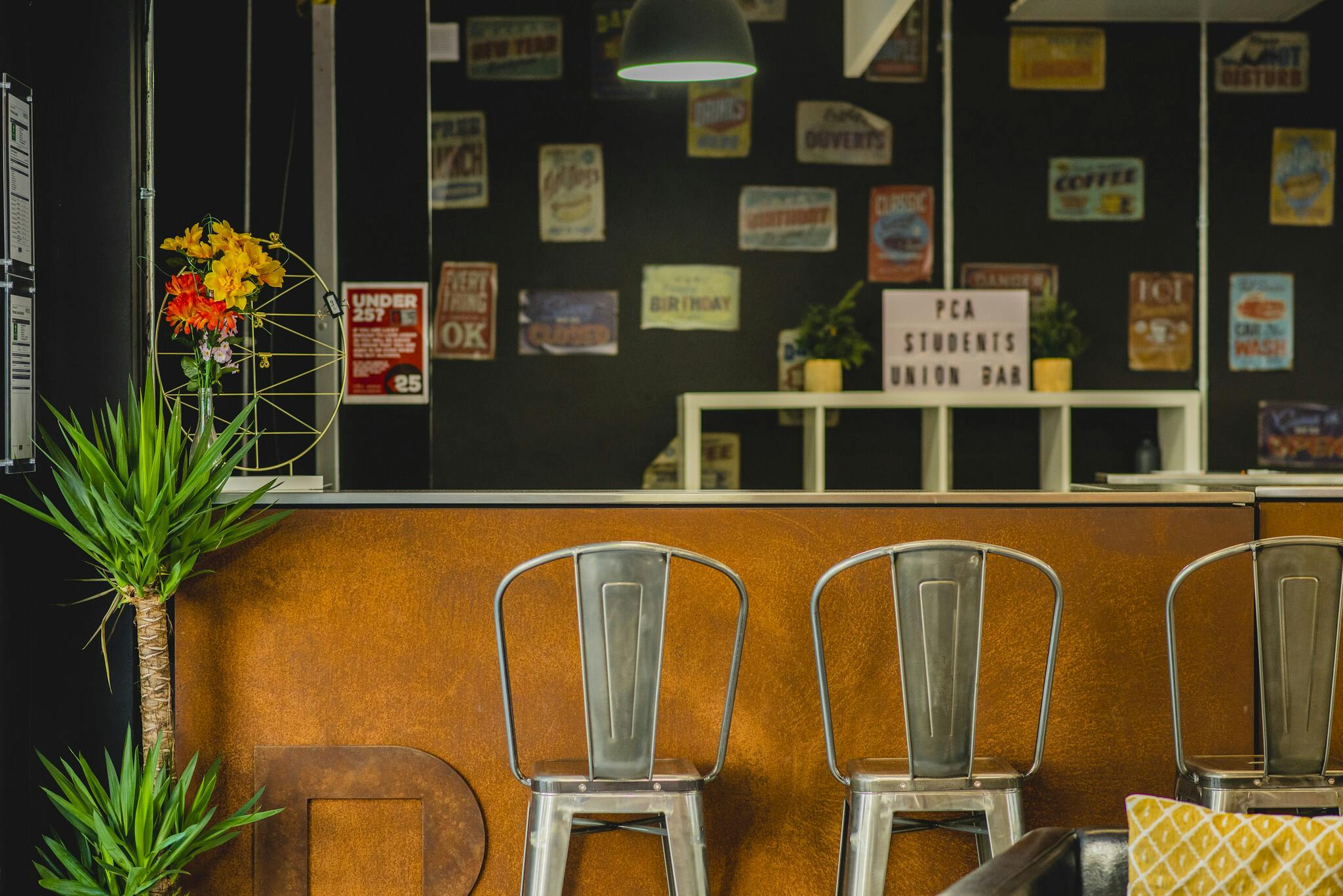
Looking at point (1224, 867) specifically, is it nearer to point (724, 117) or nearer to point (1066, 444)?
point (1066, 444)

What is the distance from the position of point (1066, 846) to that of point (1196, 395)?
342cm

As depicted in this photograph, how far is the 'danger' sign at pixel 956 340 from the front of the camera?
4.75 meters

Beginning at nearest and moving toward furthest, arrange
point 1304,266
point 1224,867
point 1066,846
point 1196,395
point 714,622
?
point 1224,867
point 1066,846
point 714,622
point 1196,395
point 1304,266

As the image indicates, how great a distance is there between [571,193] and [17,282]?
2.53 m

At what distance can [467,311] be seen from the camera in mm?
4848

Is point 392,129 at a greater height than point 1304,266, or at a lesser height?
greater

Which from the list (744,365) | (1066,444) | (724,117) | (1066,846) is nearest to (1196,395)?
(1066,444)

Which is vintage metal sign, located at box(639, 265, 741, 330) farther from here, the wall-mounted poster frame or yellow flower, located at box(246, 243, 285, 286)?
the wall-mounted poster frame

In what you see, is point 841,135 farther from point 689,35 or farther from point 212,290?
point 212,290

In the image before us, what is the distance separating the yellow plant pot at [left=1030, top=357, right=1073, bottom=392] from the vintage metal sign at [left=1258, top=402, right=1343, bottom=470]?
0.92 metres

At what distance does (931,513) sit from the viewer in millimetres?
2730

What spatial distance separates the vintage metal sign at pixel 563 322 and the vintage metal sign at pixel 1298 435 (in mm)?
2649

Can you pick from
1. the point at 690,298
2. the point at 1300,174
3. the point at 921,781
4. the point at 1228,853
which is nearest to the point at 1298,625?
the point at 921,781

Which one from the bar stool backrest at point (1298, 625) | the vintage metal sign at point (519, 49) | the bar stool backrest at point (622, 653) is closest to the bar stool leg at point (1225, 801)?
the bar stool backrest at point (1298, 625)
